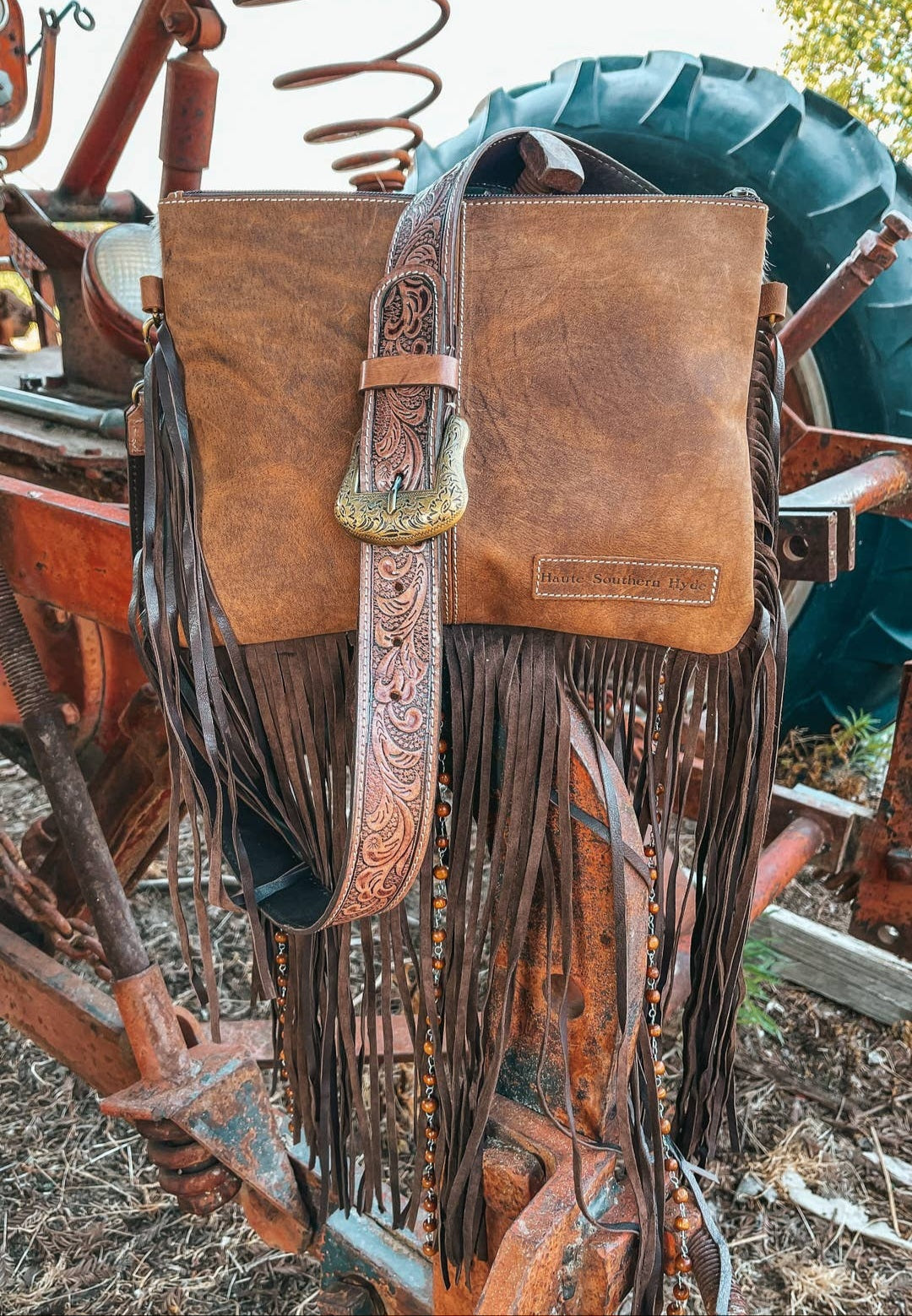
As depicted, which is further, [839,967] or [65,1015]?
[839,967]

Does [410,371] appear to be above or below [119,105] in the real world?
below

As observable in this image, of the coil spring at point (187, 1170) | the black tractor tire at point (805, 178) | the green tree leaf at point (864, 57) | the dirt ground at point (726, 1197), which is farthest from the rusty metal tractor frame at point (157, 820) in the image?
the green tree leaf at point (864, 57)

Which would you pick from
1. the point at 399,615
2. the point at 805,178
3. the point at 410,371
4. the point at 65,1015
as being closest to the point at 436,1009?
the point at 399,615

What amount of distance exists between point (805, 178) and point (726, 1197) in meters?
2.02

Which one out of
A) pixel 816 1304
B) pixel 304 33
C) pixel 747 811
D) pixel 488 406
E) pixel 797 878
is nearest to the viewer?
pixel 488 406

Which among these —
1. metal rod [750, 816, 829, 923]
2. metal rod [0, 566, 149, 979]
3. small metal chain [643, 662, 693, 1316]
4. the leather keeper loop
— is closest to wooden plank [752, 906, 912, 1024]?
metal rod [750, 816, 829, 923]

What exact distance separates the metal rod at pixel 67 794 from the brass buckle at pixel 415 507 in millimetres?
760

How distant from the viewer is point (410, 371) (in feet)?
2.14

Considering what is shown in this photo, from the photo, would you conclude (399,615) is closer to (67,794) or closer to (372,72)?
(67,794)

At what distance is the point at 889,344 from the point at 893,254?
1.90ft

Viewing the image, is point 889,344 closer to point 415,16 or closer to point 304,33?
point 304,33

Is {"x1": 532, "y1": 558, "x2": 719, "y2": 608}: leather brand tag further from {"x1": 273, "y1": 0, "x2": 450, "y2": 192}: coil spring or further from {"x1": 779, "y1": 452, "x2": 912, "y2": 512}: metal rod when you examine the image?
{"x1": 273, "y1": 0, "x2": 450, "y2": 192}: coil spring

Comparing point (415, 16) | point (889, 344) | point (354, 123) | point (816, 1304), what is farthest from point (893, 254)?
point (415, 16)

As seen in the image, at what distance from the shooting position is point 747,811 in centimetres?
79
